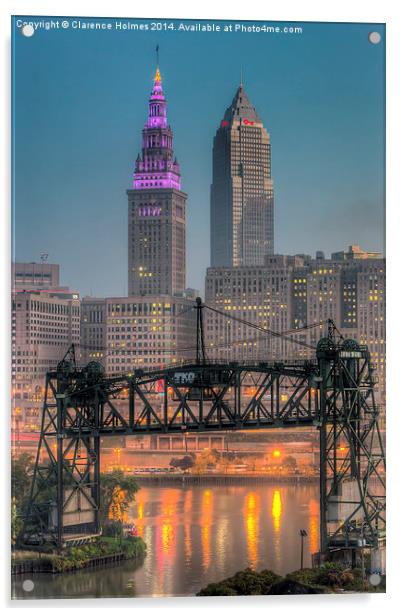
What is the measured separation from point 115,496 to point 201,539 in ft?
8.65

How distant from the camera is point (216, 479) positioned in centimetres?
5888

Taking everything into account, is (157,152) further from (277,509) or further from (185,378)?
(277,509)

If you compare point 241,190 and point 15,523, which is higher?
point 241,190

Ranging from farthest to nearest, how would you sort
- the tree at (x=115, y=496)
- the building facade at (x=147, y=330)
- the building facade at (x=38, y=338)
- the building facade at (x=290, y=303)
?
the building facade at (x=147, y=330), the building facade at (x=290, y=303), the building facade at (x=38, y=338), the tree at (x=115, y=496)

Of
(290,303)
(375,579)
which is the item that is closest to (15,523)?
(375,579)

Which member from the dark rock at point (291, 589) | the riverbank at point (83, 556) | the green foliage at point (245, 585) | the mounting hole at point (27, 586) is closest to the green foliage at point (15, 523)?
the riverbank at point (83, 556)

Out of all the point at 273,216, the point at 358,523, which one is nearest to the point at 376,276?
the point at 273,216

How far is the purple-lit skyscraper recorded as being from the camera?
4100cm

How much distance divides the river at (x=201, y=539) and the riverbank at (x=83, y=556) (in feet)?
0.85

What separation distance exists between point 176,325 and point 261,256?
16.4 ft

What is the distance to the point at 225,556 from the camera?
1375 inches

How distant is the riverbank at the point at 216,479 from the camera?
186ft

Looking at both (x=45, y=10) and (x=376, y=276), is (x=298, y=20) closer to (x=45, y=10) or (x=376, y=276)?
(x=45, y=10)

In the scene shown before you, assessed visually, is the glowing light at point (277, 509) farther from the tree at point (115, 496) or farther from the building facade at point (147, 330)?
the building facade at point (147, 330)
